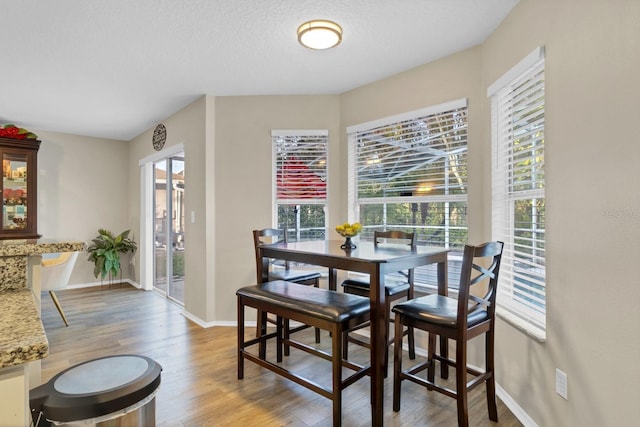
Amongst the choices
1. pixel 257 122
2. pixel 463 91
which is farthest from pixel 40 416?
pixel 257 122

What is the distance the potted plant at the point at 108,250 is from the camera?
5.41 meters

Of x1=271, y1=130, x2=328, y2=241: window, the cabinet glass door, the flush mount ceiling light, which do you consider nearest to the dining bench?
x1=271, y1=130, x2=328, y2=241: window

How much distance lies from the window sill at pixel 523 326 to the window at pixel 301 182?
6.25 ft

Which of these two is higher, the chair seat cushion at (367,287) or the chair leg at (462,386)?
the chair seat cushion at (367,287)

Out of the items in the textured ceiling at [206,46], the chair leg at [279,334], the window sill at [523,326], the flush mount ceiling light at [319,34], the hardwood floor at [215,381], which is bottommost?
the hardwood floor at [215,381]

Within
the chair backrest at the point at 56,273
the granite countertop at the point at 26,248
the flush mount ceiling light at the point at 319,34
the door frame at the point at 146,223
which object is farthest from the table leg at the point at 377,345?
the door frame at the point at 146,223

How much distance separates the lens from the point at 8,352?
→ 63 centimetres

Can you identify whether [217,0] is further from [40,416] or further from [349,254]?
[40,416]

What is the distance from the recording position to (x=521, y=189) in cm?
221

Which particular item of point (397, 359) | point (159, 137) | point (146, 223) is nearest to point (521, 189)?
point (397, 359)

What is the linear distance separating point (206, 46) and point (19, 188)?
3664mm

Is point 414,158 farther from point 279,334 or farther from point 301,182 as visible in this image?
point 279,334

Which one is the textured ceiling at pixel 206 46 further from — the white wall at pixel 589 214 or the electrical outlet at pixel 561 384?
the electrical outlet at pixel 561 384

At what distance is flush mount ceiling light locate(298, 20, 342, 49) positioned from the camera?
2.31m
